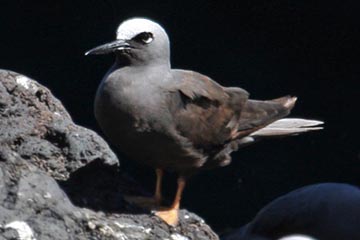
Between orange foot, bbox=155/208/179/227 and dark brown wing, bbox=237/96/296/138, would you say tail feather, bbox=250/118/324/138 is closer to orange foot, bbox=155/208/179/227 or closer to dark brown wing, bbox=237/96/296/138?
dark brown wing, bbox=237/96/296/138

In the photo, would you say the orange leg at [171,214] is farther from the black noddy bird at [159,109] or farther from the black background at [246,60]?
the black background at [246,60]

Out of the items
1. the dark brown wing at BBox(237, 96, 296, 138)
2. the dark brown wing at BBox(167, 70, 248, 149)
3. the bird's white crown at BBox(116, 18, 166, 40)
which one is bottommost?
the dark brown wing at BBox(237, 96, 296, 138)

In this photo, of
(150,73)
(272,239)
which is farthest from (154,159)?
(272,239)

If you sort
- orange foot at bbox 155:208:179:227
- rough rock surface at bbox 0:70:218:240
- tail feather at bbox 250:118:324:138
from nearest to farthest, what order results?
rough rock surface at bbox 0:70:218:240 < orange foot at bbox 155:208:179:227 < tail feather at bbox 250:118:324:138

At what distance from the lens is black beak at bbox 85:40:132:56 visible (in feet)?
21.5

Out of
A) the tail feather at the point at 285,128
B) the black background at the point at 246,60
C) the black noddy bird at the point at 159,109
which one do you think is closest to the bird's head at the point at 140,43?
the black noddy bird at the point at 159,109

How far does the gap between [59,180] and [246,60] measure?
14.0ft

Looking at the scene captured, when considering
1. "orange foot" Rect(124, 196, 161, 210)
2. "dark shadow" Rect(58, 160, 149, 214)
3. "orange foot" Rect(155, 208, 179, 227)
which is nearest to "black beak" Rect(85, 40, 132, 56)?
"dark shadow" Rect(58, 160, 149, 214)

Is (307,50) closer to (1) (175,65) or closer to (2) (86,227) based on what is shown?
(1) (175,65)

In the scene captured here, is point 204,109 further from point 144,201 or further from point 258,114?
point 144,201

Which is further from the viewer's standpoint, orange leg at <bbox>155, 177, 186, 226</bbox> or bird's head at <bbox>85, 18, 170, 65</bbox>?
bird's head at <bbox>85, 18, 170, 65</bbox>

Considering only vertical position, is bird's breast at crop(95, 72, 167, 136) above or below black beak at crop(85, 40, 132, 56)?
below

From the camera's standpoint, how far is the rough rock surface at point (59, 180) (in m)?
5.74

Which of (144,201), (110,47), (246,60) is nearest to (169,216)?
(144,201)
